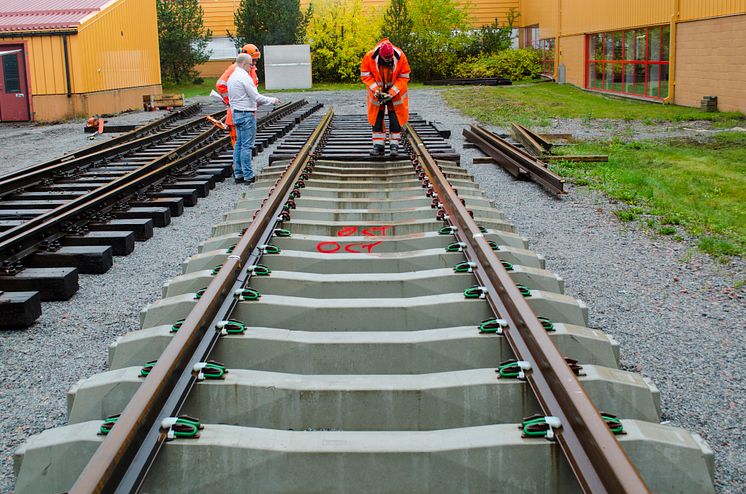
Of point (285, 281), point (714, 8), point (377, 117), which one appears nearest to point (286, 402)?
point (285, 281)

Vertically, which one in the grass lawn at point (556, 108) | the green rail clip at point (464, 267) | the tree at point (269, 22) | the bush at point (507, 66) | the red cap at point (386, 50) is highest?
the tree at point (269, 22)

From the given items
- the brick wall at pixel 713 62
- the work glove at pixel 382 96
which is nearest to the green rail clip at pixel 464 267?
the work glove at pixel 382 96

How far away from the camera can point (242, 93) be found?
11.7 metres

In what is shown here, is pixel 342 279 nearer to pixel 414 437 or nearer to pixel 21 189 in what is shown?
pixel 414 437

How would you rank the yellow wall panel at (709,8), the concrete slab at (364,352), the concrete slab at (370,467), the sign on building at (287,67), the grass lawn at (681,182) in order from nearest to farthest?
the concrete slab at (370,467)
the concrete slab at (364,352)
the grass lawn at (681,182)
the yellow wall panel at (709,8)
the sign on building at (287,67)

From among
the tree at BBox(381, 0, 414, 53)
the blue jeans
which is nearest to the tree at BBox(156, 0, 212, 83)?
the tree at BBox(381, 0, 414, 53)

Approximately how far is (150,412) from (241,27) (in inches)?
1667

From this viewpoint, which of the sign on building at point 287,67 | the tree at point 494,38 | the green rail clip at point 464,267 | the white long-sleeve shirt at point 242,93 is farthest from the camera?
the tree at point 494,38

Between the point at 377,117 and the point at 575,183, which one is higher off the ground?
the point at 377,117

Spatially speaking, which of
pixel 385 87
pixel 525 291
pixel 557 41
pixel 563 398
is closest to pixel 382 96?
pixel 385 87

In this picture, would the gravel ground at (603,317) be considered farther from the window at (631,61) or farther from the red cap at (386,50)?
the window at (631,61)

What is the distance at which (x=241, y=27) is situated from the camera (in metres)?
43.4

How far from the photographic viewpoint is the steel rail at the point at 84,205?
7164mm

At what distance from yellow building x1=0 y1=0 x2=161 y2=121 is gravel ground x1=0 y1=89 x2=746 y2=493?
18156 millimetres
